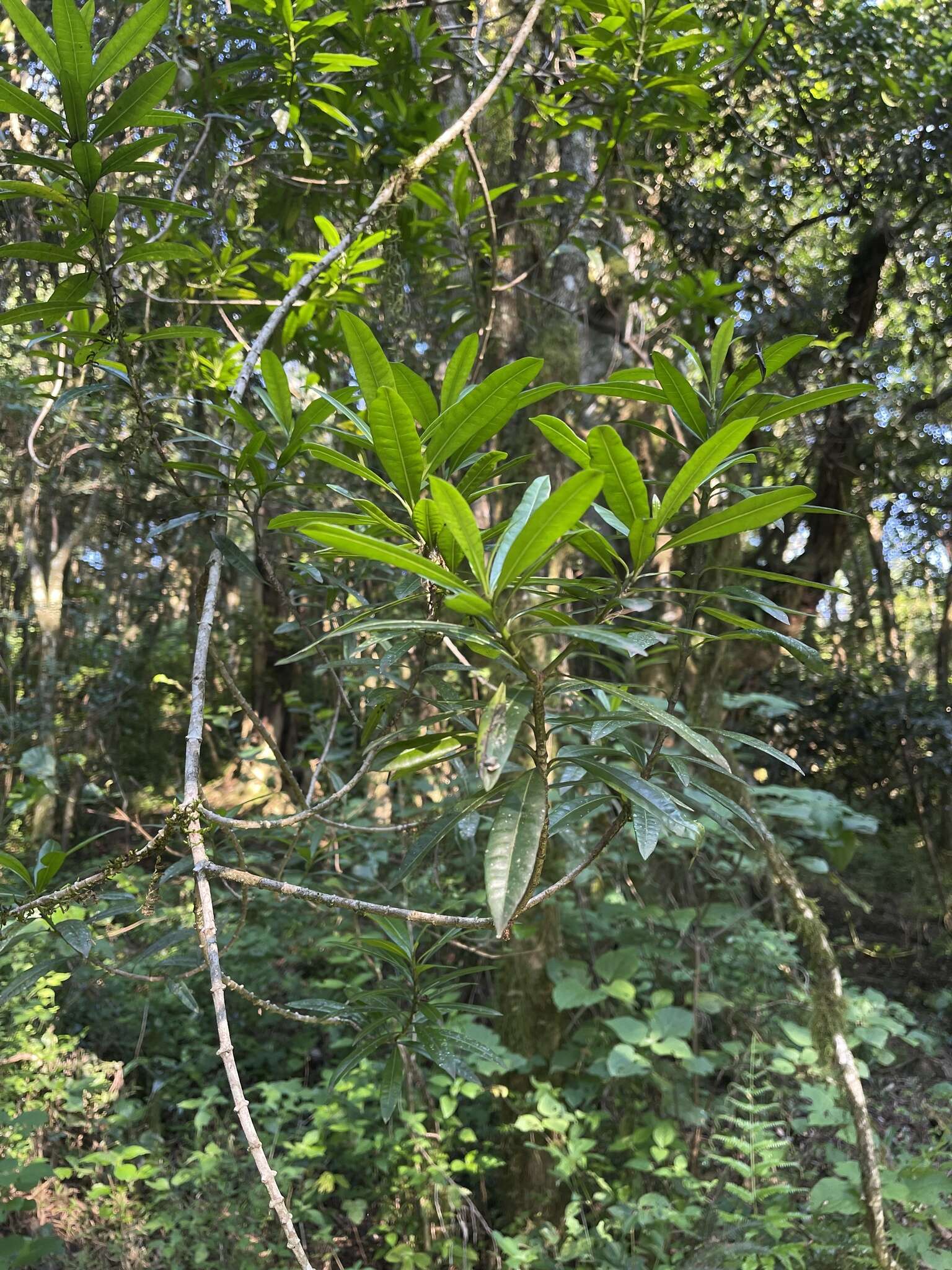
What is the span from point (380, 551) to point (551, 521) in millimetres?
141

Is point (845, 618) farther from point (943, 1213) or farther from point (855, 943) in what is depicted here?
point (943, 1213)

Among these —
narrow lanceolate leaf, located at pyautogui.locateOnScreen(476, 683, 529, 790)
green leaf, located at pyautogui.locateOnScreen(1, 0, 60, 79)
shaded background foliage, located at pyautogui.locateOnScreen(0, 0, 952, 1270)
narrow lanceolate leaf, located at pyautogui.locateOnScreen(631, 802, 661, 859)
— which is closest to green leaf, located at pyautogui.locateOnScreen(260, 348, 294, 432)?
shaded background foliage, located at pyautogui.locateOnScreen(0, 0, 952, 1270)

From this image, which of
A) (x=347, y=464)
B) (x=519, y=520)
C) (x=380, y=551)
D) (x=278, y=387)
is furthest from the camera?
(x=278, y=387)

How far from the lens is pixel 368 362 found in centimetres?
84

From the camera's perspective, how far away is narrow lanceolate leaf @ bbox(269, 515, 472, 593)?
2.08 ft

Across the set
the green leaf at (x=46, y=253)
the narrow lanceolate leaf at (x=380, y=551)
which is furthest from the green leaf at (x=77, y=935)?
the green leaf at (x=46, y=253)

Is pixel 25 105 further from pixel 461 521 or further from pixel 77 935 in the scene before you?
pixel 77 935

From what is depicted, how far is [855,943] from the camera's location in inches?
168

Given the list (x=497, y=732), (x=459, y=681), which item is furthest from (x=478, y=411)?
(x=459, y=681)

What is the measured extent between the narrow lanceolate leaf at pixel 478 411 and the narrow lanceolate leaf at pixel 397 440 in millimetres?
28

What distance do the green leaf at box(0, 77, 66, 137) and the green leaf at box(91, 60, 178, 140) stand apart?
0.15ft

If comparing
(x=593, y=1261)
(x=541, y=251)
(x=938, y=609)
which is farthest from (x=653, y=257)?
(x=938, y=609)

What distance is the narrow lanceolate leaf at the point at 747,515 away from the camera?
0.77 meters

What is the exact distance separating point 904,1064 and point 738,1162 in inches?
89.5
